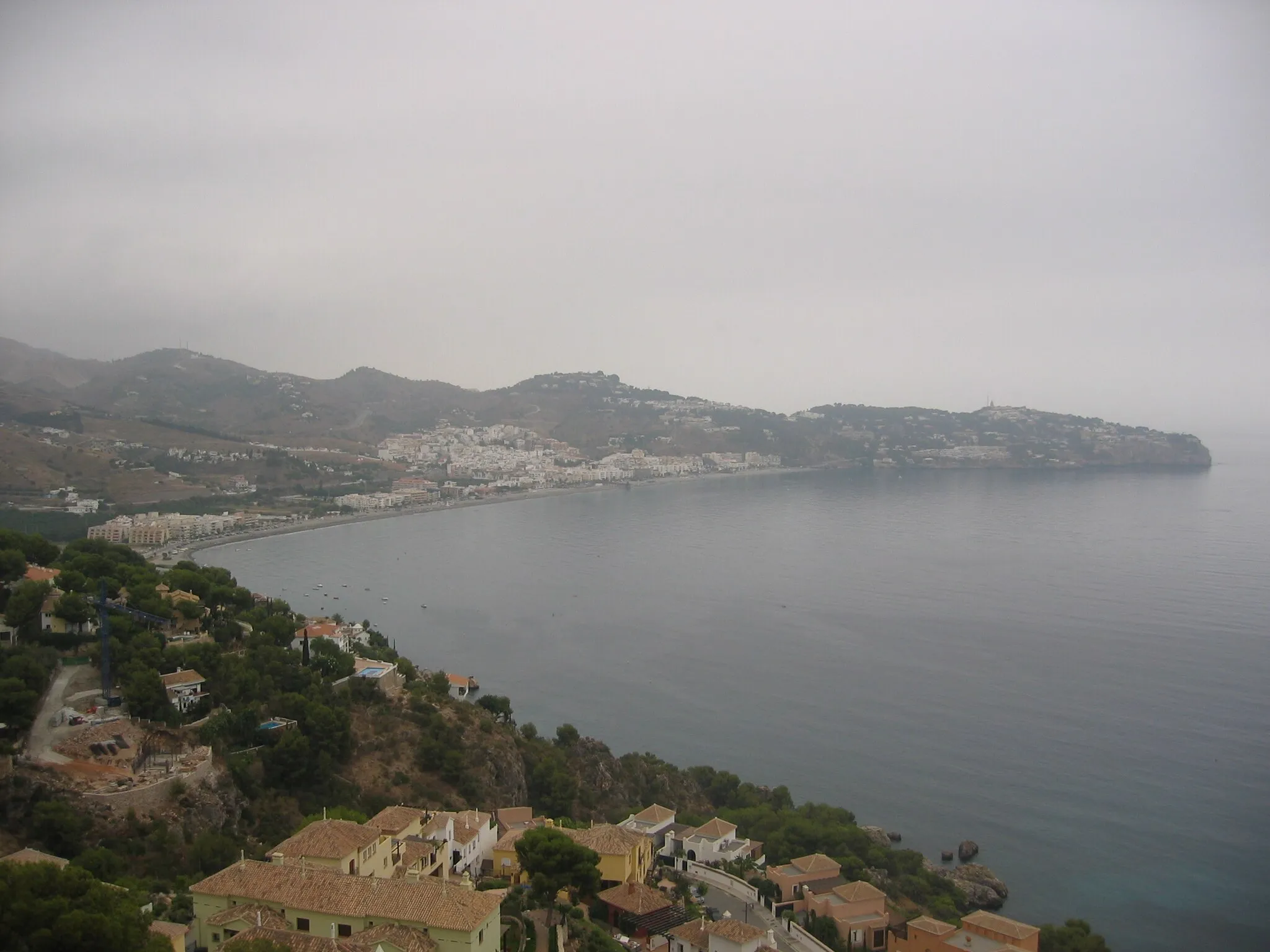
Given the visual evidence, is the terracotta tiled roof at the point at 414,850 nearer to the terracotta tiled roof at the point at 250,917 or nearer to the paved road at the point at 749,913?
the terracotta tiled roof at the point at 250,917

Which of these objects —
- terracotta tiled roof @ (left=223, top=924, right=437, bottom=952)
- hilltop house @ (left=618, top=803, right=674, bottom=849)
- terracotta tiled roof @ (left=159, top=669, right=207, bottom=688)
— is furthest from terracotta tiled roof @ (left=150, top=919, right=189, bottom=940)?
hilltop house @ (left=618, top=803, right=674, bottom=849)

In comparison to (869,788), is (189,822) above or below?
above

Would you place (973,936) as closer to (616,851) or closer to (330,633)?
(616,851)

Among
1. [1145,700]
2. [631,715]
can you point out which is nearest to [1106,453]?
[1145,700]

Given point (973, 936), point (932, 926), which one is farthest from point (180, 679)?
point (973, 936)

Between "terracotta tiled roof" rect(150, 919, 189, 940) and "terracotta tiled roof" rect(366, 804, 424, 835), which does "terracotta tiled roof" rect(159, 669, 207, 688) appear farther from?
"terracotta tiled roof" rect(150, 919, 189, 940)

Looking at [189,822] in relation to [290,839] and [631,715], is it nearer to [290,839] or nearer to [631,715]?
[290,839]
